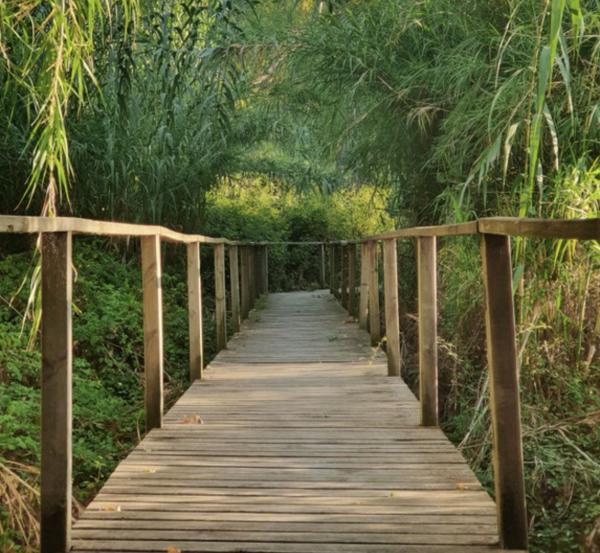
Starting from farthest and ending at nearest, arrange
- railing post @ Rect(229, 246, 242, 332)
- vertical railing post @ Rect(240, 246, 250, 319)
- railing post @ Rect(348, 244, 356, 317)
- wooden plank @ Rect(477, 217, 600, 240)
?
vertical railing post @ Rect(240, 246, 250, 319) < railing post @ Rect(348, 244, 356, 317) < railing post @ Rect(229, 246, 242, 332) < wooden plank @ Rect(477, 217, 600, 240)

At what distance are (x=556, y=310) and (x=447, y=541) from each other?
206 cm

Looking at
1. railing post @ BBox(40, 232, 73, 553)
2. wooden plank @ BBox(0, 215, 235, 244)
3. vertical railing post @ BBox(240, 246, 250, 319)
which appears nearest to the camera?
wooden plank @ BBox(0, 215, 235, 244)

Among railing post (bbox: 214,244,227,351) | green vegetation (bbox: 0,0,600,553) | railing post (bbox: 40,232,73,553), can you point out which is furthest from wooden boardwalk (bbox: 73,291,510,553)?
railing post (bbox: 214,244,227,351)

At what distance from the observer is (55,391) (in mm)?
2090

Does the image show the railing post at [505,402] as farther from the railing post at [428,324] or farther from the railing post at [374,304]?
the railing post at [374,304]

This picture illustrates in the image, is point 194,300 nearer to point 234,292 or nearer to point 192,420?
point 192,420

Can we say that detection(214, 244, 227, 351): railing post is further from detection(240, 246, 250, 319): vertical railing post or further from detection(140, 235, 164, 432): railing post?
detection(140, 235, 164, 432): railing post

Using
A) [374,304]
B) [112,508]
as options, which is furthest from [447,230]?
[374,304]

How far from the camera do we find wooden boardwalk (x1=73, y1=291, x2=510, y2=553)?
2.16 meters

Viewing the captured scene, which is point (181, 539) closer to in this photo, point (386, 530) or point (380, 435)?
point (386, 530)

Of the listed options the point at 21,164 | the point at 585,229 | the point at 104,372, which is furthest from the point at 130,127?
the point at 585,229

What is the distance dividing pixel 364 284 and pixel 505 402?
4863 millimetres

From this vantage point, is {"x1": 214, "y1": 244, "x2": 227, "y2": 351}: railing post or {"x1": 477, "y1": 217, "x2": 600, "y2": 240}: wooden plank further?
{"x1": 214, "y1": 244, "x2": 227, "y2": 351}: railing post

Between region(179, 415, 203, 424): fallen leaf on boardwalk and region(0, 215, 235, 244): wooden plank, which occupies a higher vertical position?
region(0, 215, 235, 244): wooden plank
